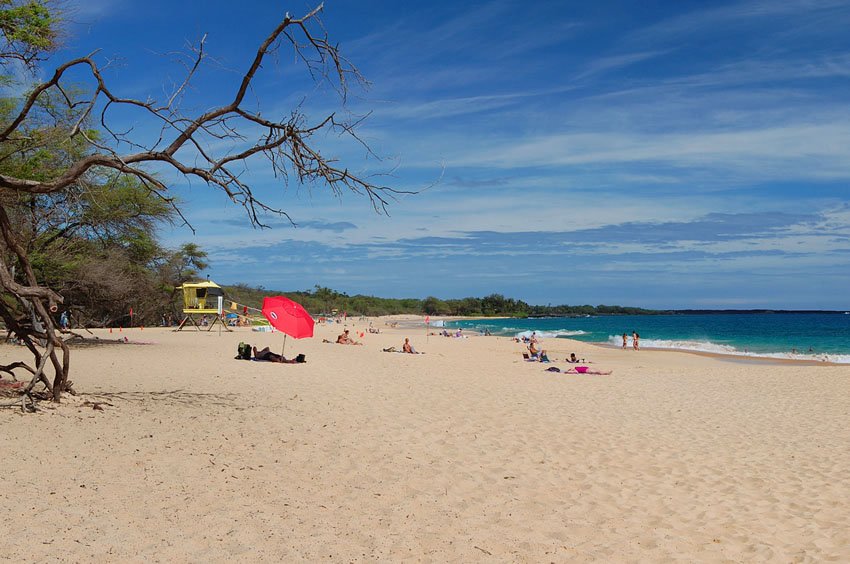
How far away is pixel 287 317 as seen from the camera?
1482 cm

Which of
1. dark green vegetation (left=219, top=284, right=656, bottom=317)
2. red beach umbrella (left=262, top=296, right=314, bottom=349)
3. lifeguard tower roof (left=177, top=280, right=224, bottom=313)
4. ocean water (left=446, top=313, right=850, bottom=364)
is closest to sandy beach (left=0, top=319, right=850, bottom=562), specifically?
red beach umbrella (left=262, top=296, right=314, bottom=349)

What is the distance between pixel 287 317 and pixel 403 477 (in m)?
8.86

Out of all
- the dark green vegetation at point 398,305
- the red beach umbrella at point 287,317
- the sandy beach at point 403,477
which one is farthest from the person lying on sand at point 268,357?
the dark green vegetation at point 398,305

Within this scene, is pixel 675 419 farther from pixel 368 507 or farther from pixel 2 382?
pixel 2 382

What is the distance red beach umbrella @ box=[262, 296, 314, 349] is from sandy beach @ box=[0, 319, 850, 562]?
1.91 meters

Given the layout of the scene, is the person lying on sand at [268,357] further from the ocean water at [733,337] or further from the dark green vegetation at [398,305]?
the dark green vegetation at [398,305]

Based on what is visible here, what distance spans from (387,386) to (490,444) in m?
5.33

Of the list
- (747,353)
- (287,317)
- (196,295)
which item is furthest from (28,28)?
(747,353)

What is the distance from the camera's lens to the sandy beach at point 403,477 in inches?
187

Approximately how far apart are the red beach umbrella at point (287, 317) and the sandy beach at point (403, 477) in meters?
1.91

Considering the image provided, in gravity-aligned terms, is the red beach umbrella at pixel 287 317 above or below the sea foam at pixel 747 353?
above

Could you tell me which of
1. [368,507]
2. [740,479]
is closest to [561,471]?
[740,479]

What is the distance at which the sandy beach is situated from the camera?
15.6 ft

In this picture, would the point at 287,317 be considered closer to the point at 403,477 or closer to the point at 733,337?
the point at 403,477
